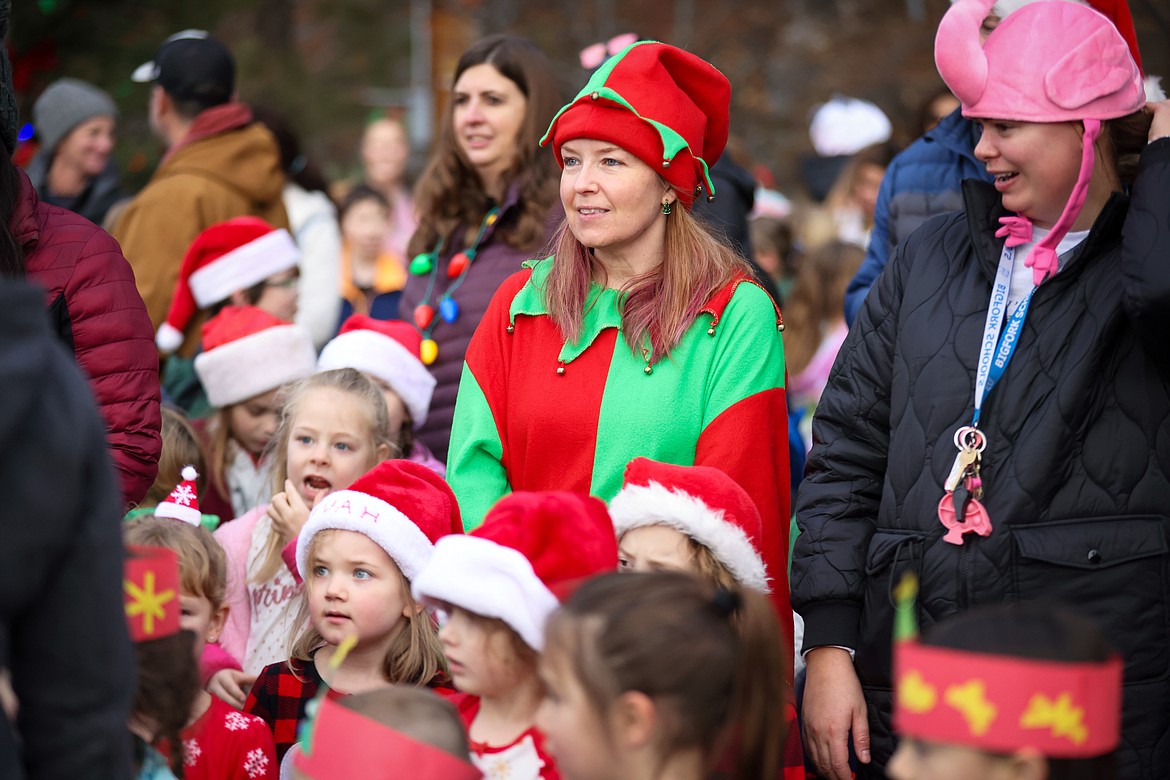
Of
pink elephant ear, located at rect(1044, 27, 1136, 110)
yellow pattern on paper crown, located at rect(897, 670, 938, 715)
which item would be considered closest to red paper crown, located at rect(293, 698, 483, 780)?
yellow pattern on paper crown, located at rect(897, 670, 938, 715)

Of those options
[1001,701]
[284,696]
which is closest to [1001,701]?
[1001,701]

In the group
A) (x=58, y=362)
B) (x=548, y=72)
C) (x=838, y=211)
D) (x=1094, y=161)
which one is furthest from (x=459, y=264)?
(x=838, y=211)

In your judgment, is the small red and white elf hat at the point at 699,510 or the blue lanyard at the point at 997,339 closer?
the blue lanyard at the point at 997,339

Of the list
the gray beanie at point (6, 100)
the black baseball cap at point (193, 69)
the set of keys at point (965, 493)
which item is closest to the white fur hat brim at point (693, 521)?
the set of keys at point (965, 493)

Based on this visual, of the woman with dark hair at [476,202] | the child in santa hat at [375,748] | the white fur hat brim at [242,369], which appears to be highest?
the woman with dark hair at [476,202]

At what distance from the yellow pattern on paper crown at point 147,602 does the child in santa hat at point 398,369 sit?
7.61 feet

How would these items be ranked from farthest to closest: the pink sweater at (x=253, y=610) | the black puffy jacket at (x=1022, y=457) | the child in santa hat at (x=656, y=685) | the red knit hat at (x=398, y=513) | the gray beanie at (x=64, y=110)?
the gray beanie at (x=64, y=110) < the pink sweater at (x=253, y=610) < the red knit hat at (x=398, y=513) < the black puffy jacket at (x=1022, y=457) < the child in santa hat at (x=656, y=685)

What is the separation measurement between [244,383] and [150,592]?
2.89 meters

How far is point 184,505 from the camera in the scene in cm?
446

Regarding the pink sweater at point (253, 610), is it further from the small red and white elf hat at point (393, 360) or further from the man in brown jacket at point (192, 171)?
the man in brown jacket at point (192, 171)

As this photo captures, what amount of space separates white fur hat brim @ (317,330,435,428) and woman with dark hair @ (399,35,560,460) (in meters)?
0.04

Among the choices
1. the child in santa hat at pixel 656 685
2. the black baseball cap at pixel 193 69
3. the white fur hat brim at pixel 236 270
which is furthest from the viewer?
the black baseball cap at pixel 193 69

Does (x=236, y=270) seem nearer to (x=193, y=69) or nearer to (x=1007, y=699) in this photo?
(x=193, y=69)

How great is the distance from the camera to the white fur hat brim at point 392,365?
5367 mm
